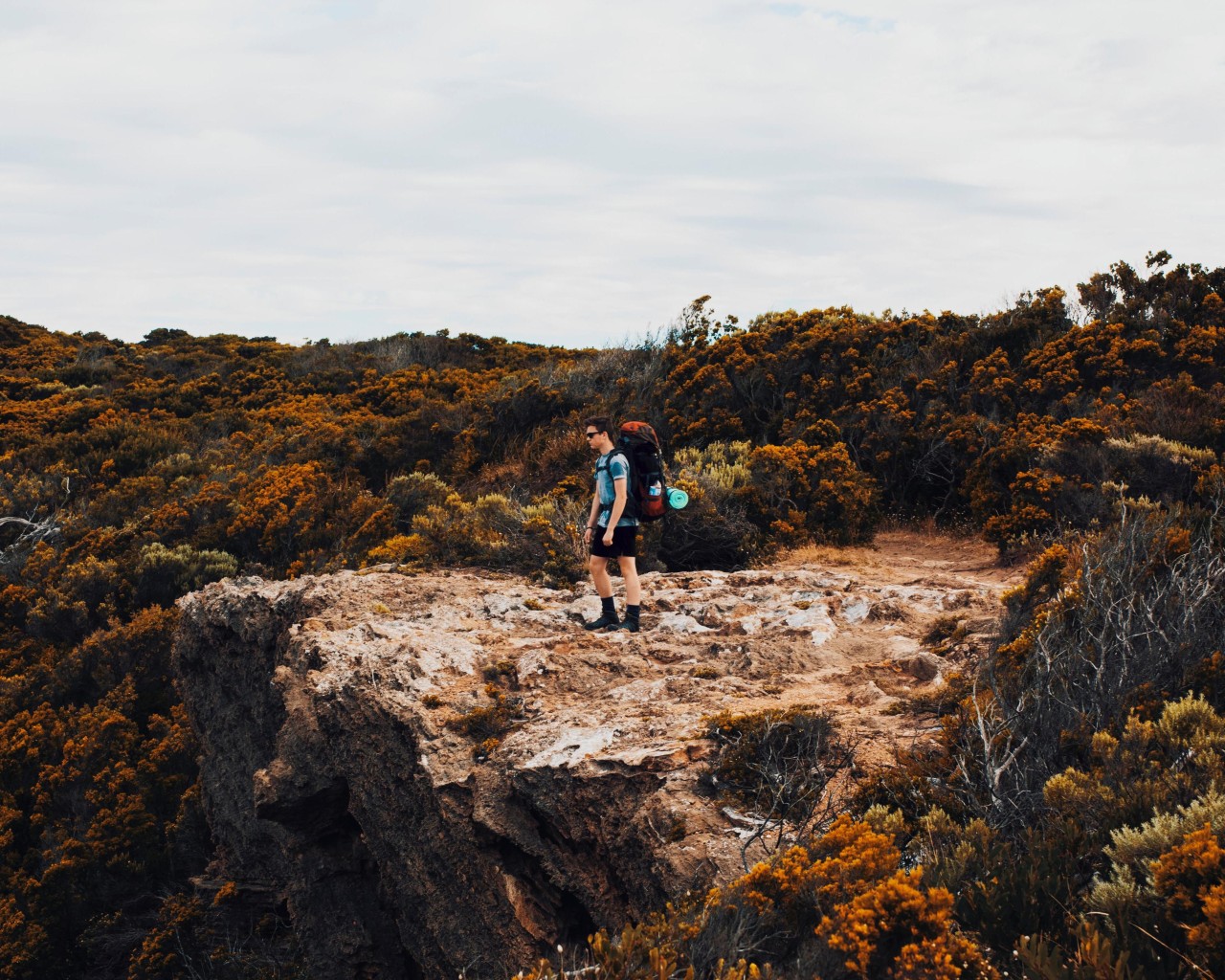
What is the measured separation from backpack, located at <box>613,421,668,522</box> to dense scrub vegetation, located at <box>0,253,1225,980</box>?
2.18 meters

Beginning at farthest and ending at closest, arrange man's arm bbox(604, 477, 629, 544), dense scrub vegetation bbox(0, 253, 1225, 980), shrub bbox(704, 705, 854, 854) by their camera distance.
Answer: man's arm bbox(604, 477, 629, 544) < shrub bbox(704, 705, 854, 854) < dense scrub vegetation bbox(0, 253, 1225, 980)

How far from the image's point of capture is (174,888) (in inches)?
380

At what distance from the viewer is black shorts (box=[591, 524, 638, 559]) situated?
22.7ft

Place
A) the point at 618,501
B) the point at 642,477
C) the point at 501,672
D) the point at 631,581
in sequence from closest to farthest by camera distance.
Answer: the point at 501,672
the point at 618,501
the point at 631,581
the point at 642,477

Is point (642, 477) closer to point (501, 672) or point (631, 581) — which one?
point (631, 581)

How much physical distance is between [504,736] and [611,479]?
7.04 ft

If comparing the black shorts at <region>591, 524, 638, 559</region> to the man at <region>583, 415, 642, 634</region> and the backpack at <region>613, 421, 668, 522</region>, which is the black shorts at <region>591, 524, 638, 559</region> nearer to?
the man at <region>583, 415, 642, 634</region>

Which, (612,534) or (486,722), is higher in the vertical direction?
(612,534)

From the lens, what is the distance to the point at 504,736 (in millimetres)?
5629

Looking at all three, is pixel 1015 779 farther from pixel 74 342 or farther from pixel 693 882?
pixel 74 342

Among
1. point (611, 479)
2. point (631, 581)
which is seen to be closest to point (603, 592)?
point (631, 581)

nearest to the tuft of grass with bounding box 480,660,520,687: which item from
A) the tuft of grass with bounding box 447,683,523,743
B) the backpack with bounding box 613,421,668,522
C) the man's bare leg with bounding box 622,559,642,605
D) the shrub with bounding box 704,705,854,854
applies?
the tuft of grass with bounding box 447,683,523,743

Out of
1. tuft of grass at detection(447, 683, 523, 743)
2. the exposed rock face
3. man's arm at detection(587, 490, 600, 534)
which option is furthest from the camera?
man's arm at detection(587, 490, 600, 534)

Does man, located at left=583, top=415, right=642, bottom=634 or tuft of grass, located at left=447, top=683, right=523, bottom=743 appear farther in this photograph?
man, located at left=583, top=415, right=642, bottom=634
